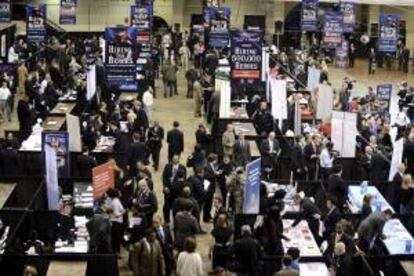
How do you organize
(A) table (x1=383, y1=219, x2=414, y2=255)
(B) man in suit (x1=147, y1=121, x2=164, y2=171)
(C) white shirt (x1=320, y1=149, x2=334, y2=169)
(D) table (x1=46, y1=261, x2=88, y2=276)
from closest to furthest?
(D) table (x1=46, y1=261, x2=88, y2=276)
(A) table (x1=383, y1=219, x2=414, y2=255)
(C) white shirt (x1=320, y1=149, x2=334, y2=169)
(B) man in suit (x1=147, y1=121, x2=164, y2=171)

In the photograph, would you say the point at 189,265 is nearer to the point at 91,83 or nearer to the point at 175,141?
the point at 175,141

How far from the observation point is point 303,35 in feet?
138

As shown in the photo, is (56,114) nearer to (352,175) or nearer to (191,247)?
(352,175)

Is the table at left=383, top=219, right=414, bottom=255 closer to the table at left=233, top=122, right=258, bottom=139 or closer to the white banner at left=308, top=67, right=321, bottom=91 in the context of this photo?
the table at left=233, top=122, right=258, bottom=139

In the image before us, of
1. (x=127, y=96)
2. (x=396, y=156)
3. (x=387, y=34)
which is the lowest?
(x=396, y=156)

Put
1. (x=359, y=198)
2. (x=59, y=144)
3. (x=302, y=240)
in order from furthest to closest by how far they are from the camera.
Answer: (x=59, y=144)
(x=359, y=198)
(x=302, y=240)

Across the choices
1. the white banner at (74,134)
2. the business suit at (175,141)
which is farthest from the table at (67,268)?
the business suit at (175,141)

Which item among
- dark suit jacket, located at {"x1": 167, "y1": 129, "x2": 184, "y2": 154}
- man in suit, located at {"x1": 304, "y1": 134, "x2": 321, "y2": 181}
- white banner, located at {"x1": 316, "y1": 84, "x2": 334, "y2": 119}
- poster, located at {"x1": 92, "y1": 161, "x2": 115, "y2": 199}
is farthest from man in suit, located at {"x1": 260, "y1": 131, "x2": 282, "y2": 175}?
poster, located at {"x1": 92, "y1": 161, "x2": 115, "y2": 199}

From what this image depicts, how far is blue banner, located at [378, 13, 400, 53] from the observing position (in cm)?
3061

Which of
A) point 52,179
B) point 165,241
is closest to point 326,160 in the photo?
point 165,241

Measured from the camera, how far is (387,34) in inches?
1210

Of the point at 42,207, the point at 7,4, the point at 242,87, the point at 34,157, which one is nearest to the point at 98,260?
the point at 42,207

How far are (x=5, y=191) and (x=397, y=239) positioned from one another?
6.92m

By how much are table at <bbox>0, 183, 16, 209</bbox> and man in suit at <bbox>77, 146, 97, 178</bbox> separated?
5.31 feet
